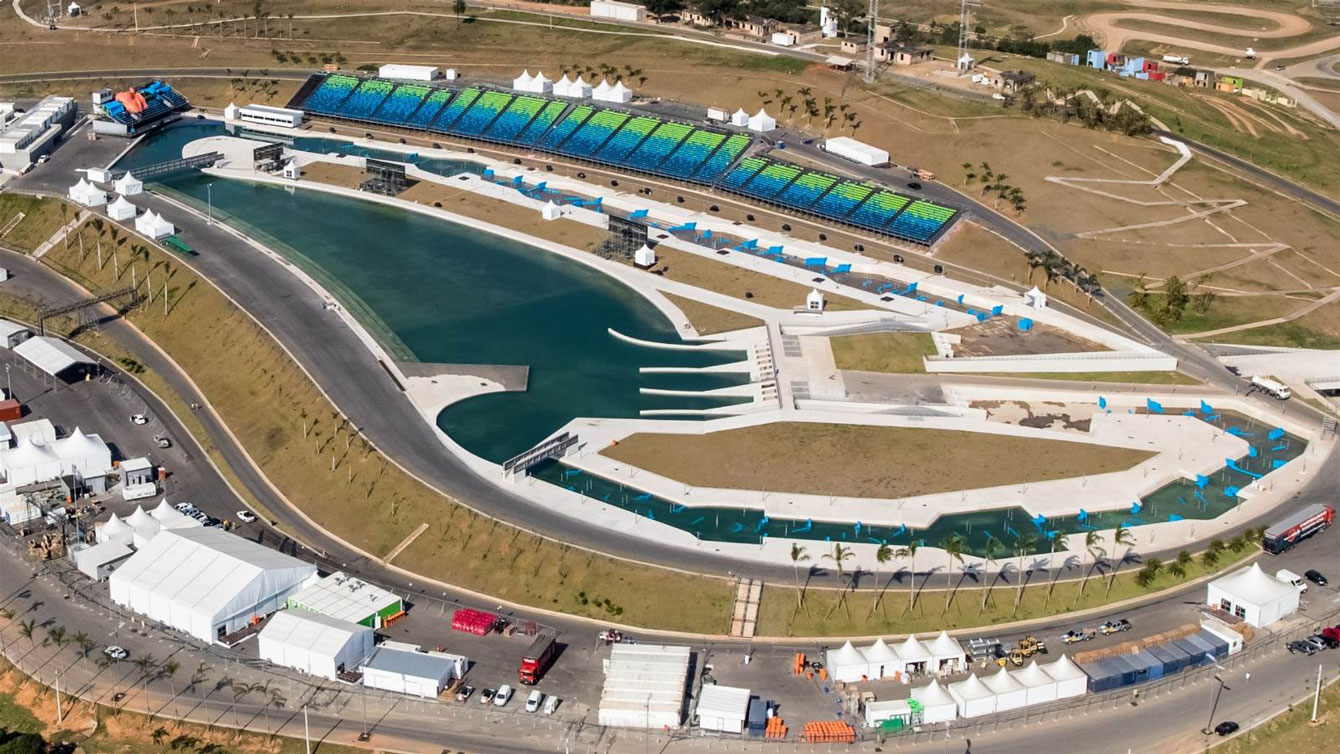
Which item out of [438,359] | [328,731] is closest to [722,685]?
[328,731]

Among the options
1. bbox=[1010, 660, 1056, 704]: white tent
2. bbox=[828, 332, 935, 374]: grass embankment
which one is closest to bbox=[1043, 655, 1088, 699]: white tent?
bbox=[1010, 660, 1056, 704]: white tent

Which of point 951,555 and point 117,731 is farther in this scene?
Result: point 951,555

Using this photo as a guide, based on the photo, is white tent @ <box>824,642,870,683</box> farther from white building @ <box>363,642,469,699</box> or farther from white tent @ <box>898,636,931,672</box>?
white building @ <box>363,642,469,699</box>

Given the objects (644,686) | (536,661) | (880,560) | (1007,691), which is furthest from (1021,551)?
(536,661)

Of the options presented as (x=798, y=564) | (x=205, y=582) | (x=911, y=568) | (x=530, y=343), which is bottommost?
(x=911, y=568)

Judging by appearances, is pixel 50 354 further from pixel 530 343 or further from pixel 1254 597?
pixel 1254 597

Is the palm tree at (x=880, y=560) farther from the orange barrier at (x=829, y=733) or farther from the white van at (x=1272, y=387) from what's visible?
the white van at (x=1272, y=387)
